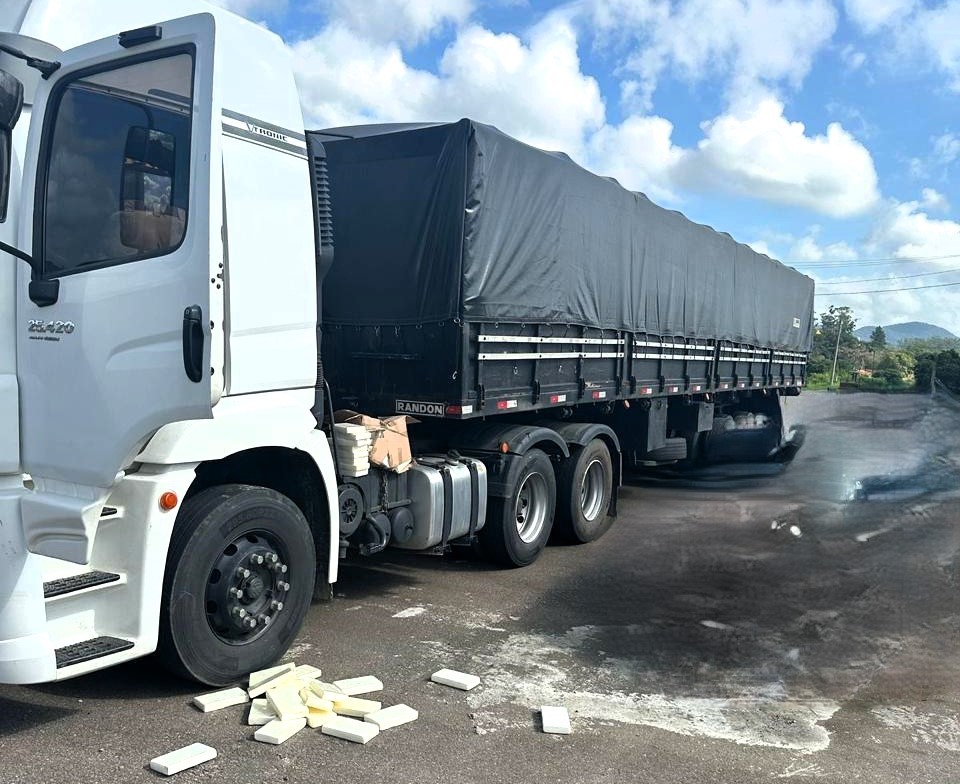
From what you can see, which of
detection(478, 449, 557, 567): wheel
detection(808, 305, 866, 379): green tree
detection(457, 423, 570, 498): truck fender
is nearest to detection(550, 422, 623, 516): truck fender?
detection(478, 449, 557, 567): wheel

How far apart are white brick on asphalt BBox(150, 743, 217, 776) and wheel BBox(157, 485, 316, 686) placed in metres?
0.50

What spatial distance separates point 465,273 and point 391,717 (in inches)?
128

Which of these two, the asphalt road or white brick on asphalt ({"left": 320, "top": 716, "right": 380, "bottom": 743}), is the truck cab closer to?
the asphalt road

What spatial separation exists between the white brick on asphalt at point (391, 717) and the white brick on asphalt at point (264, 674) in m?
0.57

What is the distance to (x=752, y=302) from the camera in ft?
44.3

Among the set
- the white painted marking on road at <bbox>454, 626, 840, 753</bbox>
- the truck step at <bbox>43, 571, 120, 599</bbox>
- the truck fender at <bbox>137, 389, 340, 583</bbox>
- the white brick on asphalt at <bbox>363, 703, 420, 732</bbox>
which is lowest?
the white painted marking on road at <bbox>454, 626, 840, 753</bbox>

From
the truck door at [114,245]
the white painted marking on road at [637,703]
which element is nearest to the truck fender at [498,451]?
the white painted marking on road at [637,703]

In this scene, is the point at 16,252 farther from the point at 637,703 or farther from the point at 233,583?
the point at 637,703

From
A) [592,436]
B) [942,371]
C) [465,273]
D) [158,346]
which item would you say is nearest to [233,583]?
[158,346]

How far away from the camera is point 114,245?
12.3 ft

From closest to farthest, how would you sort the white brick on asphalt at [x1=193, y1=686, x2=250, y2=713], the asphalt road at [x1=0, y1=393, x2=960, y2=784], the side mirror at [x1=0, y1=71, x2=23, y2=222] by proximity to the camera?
1. the side mirror at [x1=0, y1=71, x2=23, y2=222]
2. the asphalt road at [x1=0, y1=393, x2=960, y2=784]
3. the white brick on asphalt at [x1=193, y1=686, x2=250, y2=713]

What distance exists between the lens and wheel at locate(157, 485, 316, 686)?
13.0 feet

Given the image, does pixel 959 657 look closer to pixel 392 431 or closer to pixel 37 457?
pixel 392 431

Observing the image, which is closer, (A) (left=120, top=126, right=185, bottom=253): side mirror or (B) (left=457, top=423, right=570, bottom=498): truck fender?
(A) (left=120, top=126, right=185, bottom=253): side mirror
